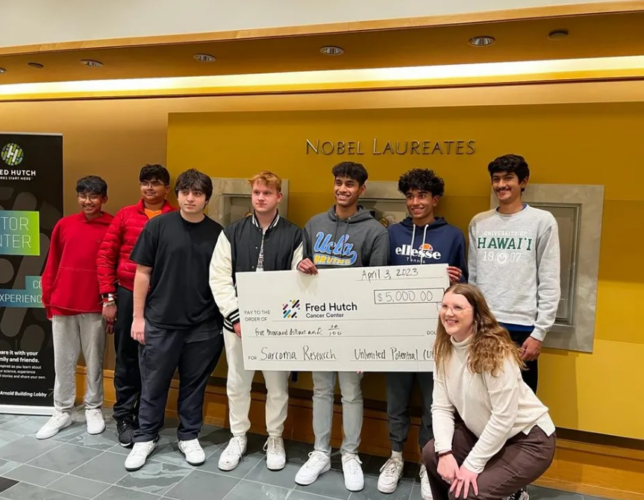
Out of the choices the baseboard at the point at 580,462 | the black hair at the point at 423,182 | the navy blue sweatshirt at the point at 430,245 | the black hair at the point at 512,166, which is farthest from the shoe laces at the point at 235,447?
the black hair at the point at 512,166

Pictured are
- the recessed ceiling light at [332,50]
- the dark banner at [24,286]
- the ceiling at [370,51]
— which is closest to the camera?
the ceiling at [370,51]

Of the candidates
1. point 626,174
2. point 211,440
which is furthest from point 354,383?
point 626,174

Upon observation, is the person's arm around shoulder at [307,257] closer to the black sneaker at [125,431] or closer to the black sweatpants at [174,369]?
the black sweatpants at [174,369]

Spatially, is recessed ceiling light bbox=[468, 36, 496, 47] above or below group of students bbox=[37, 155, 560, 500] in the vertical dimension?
above

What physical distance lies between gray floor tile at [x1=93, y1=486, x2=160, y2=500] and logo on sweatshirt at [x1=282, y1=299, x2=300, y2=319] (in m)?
1.23

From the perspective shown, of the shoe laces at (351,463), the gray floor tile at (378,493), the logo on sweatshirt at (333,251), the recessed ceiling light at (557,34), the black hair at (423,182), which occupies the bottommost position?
the gray floor tile at (378,493)

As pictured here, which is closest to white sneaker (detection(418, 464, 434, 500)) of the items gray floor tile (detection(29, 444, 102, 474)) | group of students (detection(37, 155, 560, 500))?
group of students (detection(37, 155, 560, 500))

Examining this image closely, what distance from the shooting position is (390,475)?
2.80 m

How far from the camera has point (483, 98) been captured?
3285 mm

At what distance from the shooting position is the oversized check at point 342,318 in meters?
2.62

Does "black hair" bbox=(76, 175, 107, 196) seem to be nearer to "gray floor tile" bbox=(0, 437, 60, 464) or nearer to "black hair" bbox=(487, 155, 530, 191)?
"gray floor tile" bbox=(0, 437, 60, 464)

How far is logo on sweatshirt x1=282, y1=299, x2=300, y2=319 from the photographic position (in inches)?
110

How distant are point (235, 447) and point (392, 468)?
39.4 inches

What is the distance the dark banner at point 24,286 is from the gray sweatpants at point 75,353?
0.33 m
